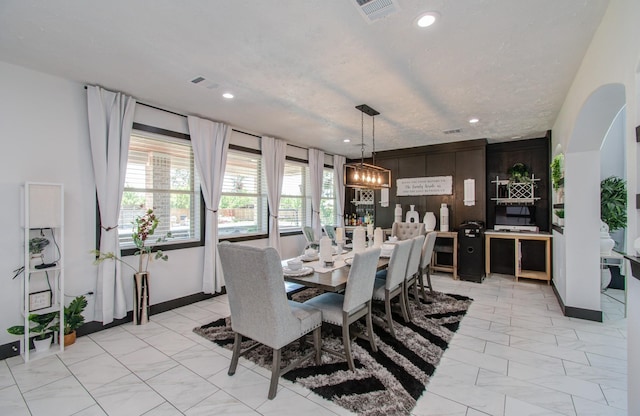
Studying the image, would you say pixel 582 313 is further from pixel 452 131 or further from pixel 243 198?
pixel 243 198

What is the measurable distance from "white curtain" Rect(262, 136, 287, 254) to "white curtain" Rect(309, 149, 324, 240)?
38.4 inches

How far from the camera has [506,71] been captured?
267 cm

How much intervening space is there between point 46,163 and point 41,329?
1.54 metres

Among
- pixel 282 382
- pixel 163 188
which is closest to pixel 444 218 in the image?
pixel 282 382

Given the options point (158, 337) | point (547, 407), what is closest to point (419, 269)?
point (547, 407)

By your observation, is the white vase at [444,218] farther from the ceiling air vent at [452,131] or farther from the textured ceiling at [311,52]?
the textured ceiling at [311,52]

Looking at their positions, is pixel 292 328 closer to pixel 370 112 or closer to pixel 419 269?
pixel 419 269

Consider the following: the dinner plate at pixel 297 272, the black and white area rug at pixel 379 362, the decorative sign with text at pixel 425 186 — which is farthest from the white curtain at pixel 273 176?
the decorative sign with text at pixel 425 186

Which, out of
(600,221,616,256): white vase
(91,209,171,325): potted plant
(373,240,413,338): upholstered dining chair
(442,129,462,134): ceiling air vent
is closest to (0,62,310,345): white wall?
(91,209,171,325): potted plant

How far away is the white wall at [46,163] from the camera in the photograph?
2576 millimetres

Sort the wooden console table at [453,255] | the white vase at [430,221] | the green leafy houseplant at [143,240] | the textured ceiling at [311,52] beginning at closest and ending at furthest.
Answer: the textured ceiling at [311,52] < the green leafy houseplant at [143,240] < the wooden console table at [453,255] < the white vase at [430,221]

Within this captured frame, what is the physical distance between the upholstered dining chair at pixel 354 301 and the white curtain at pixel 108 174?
7.28 ft

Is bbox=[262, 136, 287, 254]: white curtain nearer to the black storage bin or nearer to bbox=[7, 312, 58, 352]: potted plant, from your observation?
bbox=[7, 312, 58, 352]: potted plant

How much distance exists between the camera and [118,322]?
3244 millimetres
